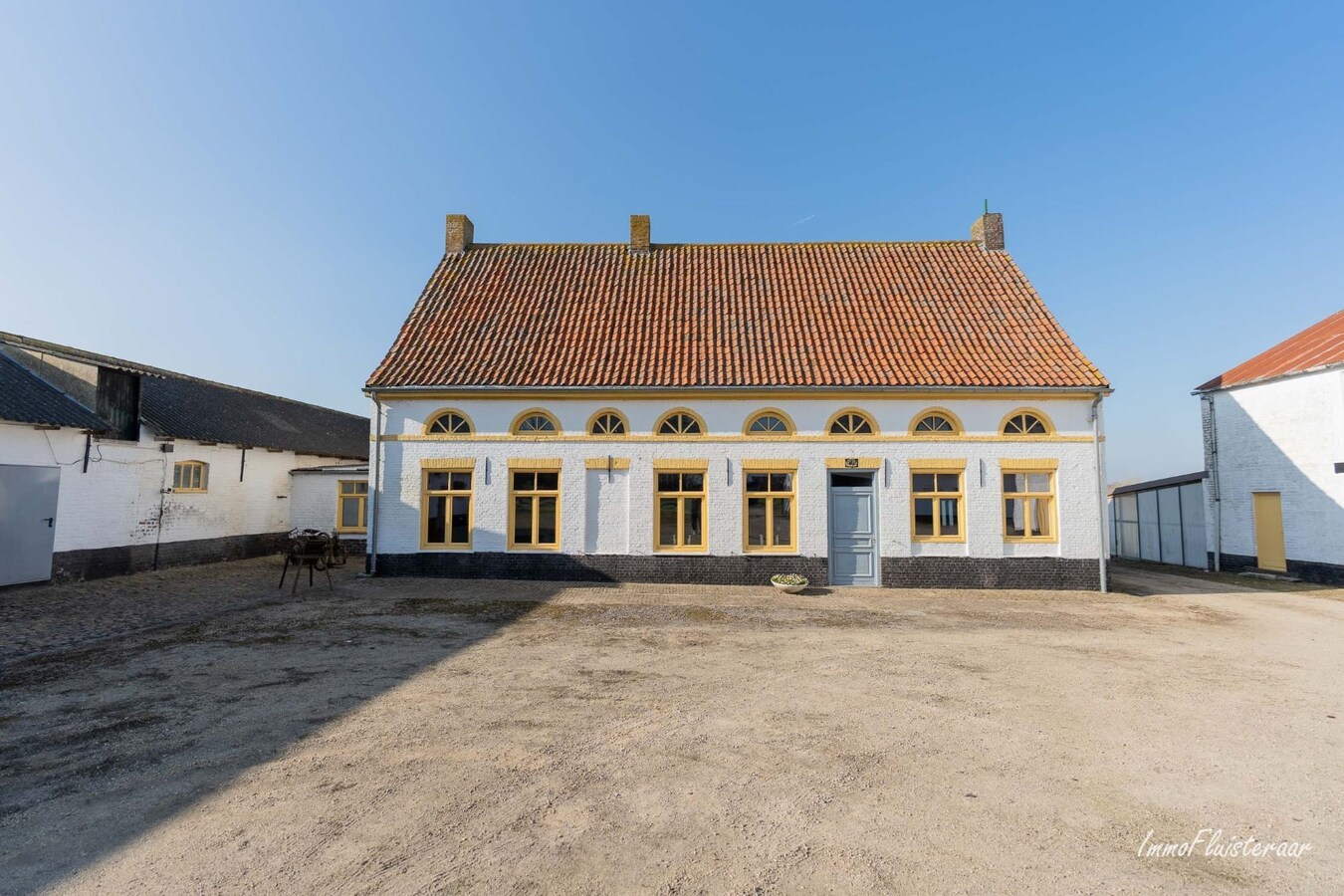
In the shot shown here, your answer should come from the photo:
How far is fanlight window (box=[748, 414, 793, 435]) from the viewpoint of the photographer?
13211 millimetres

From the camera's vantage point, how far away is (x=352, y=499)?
60.9 ft

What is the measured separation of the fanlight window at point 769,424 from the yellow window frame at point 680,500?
1425 millimetres

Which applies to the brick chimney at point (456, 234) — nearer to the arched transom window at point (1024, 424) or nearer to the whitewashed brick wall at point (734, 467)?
the whitewashed brick wall at point (734, 467)

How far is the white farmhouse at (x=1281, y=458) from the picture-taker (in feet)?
47.0

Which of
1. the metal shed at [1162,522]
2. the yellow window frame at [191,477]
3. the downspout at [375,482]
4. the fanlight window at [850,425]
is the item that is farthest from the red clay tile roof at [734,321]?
the metal shed at [1162,522]

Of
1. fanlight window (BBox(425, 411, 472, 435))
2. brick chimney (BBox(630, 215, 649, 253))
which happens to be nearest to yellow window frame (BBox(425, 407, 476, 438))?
fanlight window (BBox(425, 411, 472, 435))

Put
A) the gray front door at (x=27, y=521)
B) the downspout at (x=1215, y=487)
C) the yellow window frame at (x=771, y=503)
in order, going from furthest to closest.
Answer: the downspout at (x=1215, y=487)
the yellow window frame at (x=771, y=503)
the gray front door at (x=27, y=521)

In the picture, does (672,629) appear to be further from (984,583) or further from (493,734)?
(984,583)

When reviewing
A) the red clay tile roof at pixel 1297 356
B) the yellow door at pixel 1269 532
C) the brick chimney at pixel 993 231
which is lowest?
the yellow door at pixel 1269 532

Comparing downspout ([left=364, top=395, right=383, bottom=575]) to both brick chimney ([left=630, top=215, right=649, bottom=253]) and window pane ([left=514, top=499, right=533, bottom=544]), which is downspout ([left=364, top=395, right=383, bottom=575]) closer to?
window pane ([left=514, top=499, right=533, bottom=544])

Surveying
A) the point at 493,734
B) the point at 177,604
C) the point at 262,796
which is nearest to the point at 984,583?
the point at 493,734

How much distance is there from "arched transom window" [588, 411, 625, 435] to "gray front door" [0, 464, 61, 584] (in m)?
11.4

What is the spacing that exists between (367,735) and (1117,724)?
21.5 ft

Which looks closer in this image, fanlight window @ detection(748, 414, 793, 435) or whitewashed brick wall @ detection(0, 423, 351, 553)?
whitewashed brick wall @ detection(0, 423, 351, 553)
